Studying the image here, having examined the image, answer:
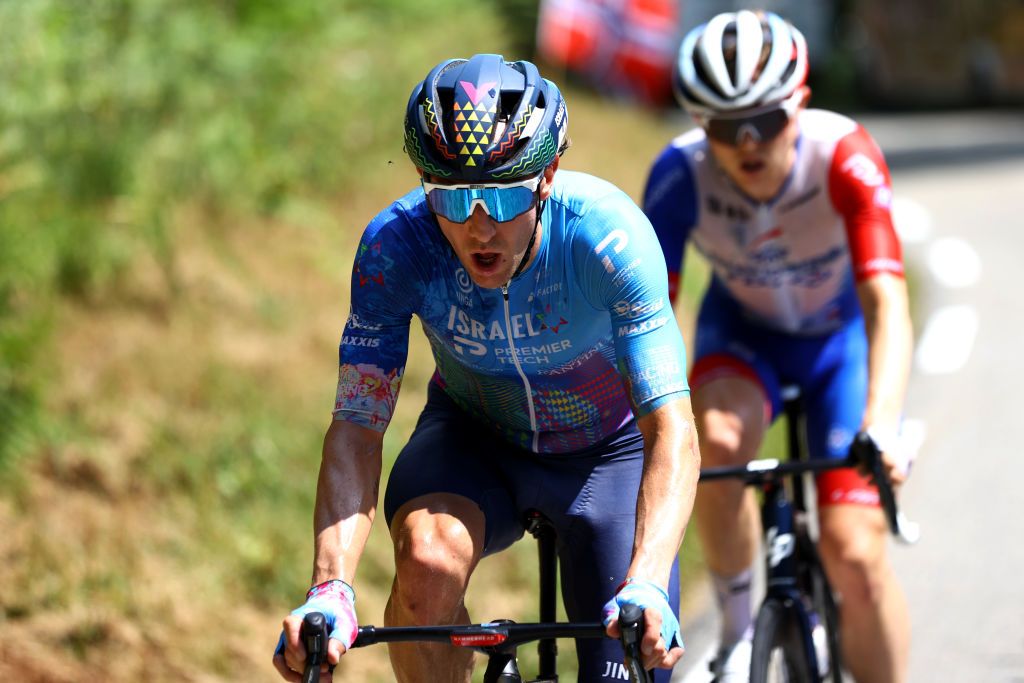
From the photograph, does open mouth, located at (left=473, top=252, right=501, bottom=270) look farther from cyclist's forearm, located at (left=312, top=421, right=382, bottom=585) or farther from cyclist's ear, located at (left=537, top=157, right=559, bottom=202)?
cyclist's forearm, located at (left=312, top=421, right=382, bottom=585)

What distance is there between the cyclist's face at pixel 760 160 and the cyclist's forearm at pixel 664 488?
1.65m

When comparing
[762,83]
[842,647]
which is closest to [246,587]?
[842,647]

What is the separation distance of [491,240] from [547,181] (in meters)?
0.23

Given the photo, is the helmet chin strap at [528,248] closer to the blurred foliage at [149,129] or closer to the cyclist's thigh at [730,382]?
the cyclist's thigh at [730,382]

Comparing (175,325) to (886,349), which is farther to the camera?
(175,325)

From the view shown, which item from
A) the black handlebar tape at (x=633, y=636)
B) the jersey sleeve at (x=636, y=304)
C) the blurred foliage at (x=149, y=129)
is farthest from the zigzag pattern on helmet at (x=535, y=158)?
the blurred foliage at (x=149, y=129)

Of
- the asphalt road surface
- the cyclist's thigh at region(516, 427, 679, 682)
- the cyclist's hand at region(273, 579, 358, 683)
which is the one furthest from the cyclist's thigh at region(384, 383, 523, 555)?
the asphalt road surface

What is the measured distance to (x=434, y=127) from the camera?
3.12 metres

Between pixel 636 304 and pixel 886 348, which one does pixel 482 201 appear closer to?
pixel 636 304

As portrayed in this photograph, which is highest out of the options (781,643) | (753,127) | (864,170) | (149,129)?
(149,129)

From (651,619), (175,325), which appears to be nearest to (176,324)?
(175,325)

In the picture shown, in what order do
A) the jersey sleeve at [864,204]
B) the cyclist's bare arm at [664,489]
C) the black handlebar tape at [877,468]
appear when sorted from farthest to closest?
1. the jersey sleeve at [864,204]
2. the black handlebar tape at [877,468]
3. the cyclist's bare arm at [664,489]

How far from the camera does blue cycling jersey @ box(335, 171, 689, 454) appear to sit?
3.28 metres

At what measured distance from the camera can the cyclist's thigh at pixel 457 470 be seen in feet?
11.3
